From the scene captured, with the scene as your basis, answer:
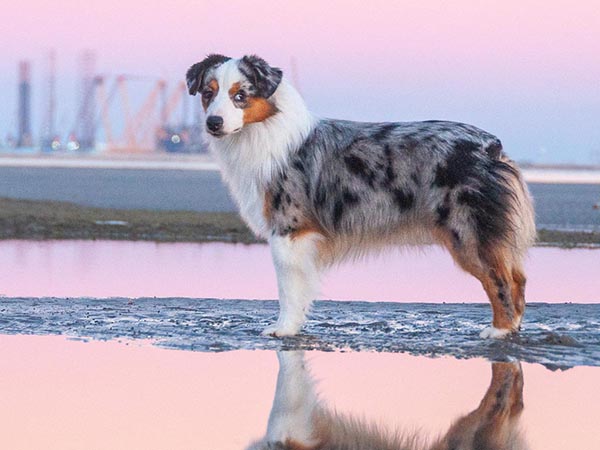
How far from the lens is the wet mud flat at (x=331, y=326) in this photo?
10.2 meters

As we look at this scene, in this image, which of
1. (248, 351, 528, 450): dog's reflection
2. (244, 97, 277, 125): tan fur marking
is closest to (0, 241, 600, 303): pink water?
(244, 97, 277, 125): tan fur marking

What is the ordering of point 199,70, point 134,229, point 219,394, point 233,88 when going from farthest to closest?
1. point 134,229
2. point 199,70
3. point 233,88
4. point 219,394

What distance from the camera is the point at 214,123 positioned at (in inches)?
415

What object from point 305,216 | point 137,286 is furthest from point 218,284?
point 305,216

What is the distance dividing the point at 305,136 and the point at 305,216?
692 millimetres

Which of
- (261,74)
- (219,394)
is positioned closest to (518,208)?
(261,74)

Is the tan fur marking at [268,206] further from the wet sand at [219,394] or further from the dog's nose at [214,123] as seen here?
the wet sand at [219,394]

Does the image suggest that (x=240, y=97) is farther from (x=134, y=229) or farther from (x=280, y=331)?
(x=134, y=229)

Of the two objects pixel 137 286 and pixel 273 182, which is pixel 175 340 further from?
pixel 137 286

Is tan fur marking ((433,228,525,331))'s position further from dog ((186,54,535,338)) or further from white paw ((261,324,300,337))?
white paw ((261,324,300,337))

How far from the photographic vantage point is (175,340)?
34.3ft

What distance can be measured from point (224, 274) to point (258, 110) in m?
5.67

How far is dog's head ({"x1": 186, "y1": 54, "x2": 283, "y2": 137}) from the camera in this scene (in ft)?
34.8

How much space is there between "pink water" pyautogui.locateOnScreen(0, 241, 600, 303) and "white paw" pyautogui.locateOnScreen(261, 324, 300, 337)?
5.34 feet
